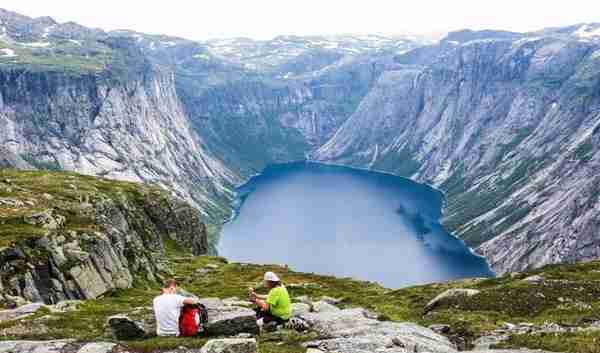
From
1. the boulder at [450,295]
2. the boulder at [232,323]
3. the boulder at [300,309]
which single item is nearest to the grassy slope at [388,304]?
the boulder at [450,295]

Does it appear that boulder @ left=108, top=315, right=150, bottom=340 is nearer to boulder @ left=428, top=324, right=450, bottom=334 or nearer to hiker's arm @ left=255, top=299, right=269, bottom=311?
hiker's arm @ left=255, top=299, right=269, bottom=311

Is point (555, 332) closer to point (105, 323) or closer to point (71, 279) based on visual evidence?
point (105, 323)

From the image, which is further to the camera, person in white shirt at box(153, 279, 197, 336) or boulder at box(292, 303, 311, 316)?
boulder at box(292, 303, 311, 316)

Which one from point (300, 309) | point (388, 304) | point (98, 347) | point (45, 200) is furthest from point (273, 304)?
point (45, 200)

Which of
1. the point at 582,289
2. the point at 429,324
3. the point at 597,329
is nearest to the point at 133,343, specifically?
the point at 429,324

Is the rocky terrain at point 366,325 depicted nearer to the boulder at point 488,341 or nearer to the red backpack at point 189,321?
the boulder at point 488,341

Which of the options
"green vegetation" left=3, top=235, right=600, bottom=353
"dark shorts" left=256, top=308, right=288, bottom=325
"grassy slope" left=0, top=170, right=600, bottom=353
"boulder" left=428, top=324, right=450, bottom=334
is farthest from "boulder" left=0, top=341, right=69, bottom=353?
"boulder" left=428, top=324, right=450, bottom=334
